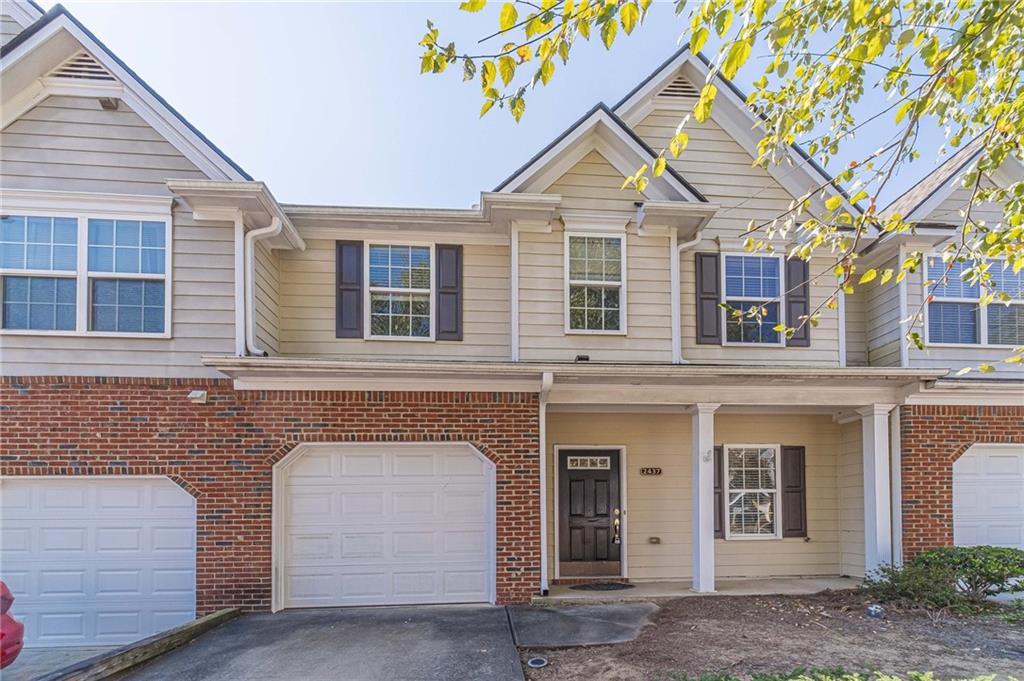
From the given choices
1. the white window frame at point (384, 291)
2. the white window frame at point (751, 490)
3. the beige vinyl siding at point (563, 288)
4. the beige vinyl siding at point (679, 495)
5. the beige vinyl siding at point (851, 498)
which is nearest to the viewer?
the beige vinyl siding at point (563, 288)

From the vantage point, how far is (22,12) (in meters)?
8.43

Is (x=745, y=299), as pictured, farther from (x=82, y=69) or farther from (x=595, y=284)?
(x=82, y=69)

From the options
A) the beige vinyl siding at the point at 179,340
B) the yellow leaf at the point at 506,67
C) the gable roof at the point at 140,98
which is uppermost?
the gable roof at the point at 140,98

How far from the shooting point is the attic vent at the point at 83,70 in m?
8.11

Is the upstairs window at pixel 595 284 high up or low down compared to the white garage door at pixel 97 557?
up

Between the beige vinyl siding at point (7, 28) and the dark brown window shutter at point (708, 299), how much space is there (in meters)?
9.64

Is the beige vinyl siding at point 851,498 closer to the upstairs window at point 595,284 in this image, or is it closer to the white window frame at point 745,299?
the white window frame at point 745,299

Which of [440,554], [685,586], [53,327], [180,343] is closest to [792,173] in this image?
[685,586]

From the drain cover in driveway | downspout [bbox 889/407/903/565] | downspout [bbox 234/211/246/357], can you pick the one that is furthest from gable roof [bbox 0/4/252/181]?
downspout [bbox 889/407/903/565]

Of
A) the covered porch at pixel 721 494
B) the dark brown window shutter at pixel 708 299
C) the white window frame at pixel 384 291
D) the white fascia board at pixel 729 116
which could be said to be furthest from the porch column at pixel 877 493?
the white window frame at pixel 384 291

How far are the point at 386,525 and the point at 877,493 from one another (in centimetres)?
670

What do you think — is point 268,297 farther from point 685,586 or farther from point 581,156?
point 685,586

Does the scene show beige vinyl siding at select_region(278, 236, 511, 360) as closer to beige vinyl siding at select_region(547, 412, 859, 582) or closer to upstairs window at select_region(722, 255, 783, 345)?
beige vinyl siding at select_region(547, 412, 859, 582)

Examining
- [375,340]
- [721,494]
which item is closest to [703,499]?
[721,494]
